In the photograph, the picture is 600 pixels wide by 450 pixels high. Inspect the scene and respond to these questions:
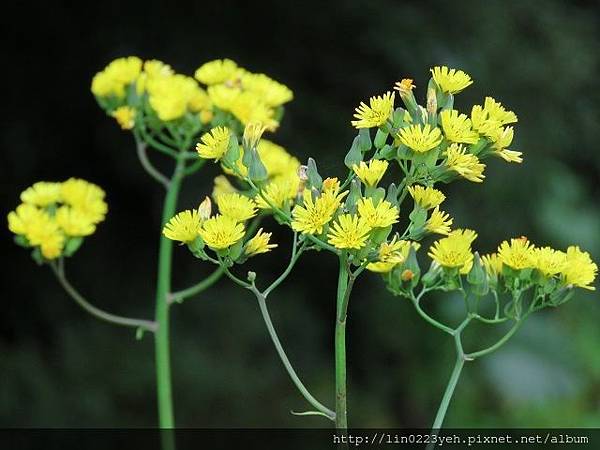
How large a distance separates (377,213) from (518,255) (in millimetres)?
Answer: 234

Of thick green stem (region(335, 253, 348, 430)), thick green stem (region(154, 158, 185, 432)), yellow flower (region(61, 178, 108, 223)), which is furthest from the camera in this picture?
yellow flower (region(61, 178, 108, 223))

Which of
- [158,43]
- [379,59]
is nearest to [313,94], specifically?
[379,59]

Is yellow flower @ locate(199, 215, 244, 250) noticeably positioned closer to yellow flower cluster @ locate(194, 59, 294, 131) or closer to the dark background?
yellow flower cluster @ locate(194, 59, 294, 131)

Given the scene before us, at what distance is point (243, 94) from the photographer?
1.48m

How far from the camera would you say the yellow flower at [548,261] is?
1.09 m

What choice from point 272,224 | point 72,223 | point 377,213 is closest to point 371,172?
point 377,213

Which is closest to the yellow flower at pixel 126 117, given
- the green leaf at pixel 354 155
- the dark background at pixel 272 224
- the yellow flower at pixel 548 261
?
the green leaf at pixel 354 155

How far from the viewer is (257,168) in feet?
3.53

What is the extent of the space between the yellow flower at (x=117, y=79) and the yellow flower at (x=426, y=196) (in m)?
0.70

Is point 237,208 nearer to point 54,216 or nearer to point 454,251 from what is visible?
point 454,251

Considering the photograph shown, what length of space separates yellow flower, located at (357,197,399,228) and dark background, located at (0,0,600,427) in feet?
6.54

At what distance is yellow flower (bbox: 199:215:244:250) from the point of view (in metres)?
1.02

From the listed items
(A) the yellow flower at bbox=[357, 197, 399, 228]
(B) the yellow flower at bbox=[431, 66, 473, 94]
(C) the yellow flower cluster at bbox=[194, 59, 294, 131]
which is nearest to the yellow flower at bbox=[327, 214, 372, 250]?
(A) the yellow flower at bbox=[357, 197, 399, 228]

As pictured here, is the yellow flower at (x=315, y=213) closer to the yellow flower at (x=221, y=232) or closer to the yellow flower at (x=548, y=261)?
the yellow flower at (x=221, y=232)
